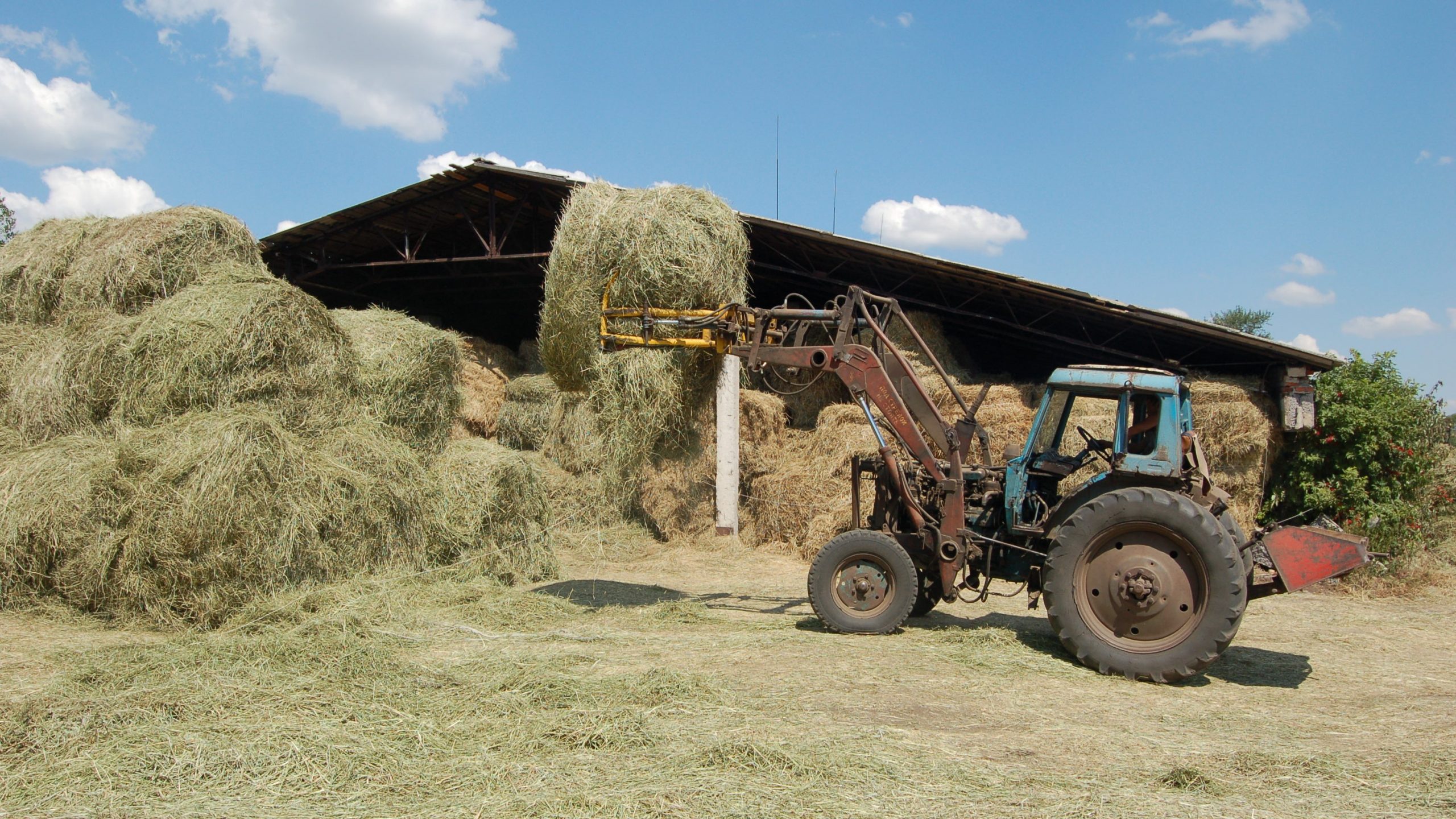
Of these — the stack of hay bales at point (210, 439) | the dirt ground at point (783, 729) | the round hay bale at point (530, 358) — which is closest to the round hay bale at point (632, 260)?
the stack of hay bales at point (210, 439)

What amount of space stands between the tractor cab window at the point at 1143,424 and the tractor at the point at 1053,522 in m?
0.01

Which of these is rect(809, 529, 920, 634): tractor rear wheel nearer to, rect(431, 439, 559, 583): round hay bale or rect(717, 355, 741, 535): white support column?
rect(431, 439, 559, 583): round hay bale

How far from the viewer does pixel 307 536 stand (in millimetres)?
7328

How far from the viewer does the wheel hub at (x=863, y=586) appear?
7125 millimetres

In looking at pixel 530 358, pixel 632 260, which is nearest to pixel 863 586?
pixel 632 260

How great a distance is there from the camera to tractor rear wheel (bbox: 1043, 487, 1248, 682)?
5887 millimetres

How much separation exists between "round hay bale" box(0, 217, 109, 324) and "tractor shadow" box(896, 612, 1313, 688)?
27.6 feet

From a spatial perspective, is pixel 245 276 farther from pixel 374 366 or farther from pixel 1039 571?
pixel 1039 571

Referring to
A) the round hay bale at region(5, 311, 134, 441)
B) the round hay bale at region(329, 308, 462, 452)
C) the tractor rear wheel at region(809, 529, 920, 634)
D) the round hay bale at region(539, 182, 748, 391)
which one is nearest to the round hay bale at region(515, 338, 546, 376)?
the round hay bale at region(329, 308, 462, 452)

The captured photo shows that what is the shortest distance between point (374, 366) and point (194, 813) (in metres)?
6.79

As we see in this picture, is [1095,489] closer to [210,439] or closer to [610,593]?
[610,593]

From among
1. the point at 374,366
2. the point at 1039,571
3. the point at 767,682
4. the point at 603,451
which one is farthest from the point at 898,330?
the point at 767,682

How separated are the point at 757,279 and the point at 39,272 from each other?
28.0ft

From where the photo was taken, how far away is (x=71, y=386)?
26.3ft
